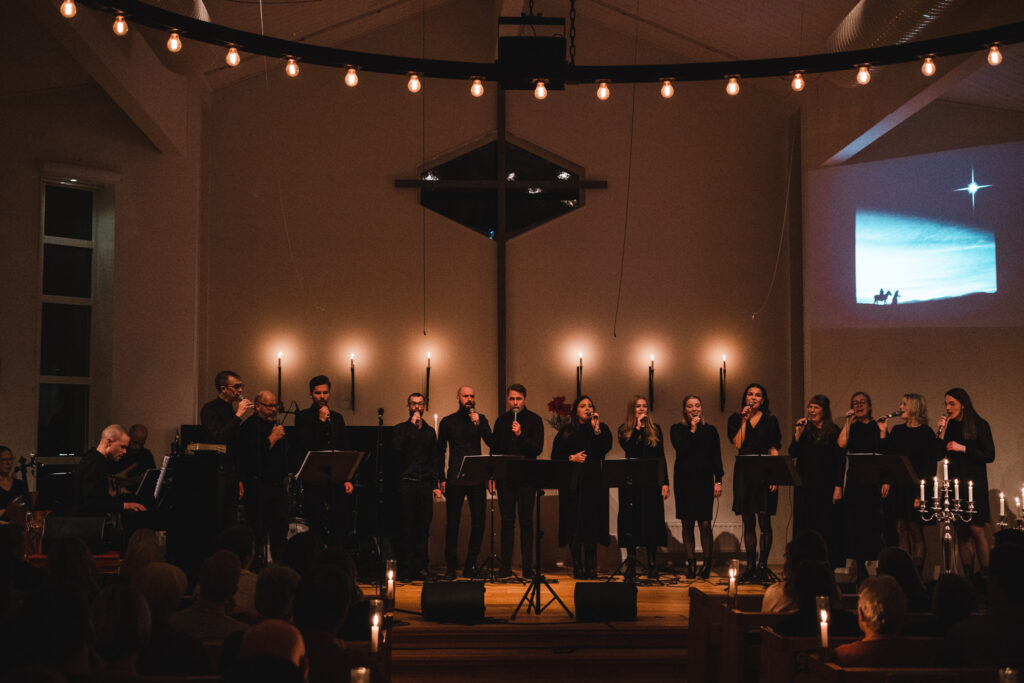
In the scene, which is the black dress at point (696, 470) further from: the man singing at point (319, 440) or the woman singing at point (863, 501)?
the man singing at point (319, 440)

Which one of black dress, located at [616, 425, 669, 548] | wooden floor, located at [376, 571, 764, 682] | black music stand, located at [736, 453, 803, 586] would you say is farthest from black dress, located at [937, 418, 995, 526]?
wooden floor, located at [376, 571, 764, 682]

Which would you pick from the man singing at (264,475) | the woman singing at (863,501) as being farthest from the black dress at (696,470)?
the man singing at (264,475)

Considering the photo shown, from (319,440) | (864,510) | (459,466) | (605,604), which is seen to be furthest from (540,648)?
(864,510)

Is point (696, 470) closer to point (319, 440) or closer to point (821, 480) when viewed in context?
point (821, 480)

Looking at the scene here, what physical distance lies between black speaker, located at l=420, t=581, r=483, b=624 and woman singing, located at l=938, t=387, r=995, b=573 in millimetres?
3775

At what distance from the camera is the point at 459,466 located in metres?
8.83

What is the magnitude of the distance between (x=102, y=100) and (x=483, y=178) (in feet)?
Answer: 11.5

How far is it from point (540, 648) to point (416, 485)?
2615 millimetres

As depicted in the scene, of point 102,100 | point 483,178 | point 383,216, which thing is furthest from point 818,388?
point 102,100

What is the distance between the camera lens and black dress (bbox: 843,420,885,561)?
841 centimetres

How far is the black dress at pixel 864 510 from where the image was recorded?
841 centimetres

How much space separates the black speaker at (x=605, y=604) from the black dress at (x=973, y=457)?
2.97 m

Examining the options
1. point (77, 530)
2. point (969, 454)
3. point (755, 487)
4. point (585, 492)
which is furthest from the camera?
point (585, 492)

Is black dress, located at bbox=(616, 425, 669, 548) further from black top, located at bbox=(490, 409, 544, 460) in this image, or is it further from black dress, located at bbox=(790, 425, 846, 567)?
black dress, located at bbox=(790, 425, 846, 567)
